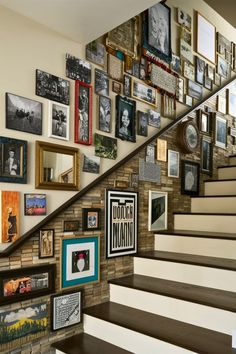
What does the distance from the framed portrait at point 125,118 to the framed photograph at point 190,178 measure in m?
0.74

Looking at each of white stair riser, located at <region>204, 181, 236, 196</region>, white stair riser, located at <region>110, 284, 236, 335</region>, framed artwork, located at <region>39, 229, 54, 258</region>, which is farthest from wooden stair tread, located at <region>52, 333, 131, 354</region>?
white stair riser, located at <region>204, 181, 236, 196</region>

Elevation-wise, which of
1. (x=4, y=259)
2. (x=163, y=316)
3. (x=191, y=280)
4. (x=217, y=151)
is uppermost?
(x=217, y=151)

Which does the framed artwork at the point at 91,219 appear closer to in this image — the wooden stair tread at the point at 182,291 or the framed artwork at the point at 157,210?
the wooden stair tread at the point at 182,291

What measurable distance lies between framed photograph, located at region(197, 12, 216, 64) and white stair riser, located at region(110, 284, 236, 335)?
259 cm

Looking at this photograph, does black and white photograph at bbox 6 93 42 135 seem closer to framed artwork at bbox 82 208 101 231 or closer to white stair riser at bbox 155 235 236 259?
framed artwork at bbox 82 208 101 231

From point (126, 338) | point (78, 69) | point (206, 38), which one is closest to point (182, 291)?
point (126, 338)

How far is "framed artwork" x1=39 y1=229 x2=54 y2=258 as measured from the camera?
6.29 feet

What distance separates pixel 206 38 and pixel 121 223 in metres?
2.41

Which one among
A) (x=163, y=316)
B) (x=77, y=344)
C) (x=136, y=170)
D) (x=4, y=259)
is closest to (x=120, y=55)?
(x=136, y=170)

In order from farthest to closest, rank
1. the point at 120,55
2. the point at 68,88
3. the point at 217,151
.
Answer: the point at 217,151, the point at 120,55, the point at 68,88

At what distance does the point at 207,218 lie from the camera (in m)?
2.68

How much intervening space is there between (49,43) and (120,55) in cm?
65

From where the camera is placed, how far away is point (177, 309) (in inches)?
75.9

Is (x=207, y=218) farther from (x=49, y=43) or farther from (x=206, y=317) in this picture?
(x=49, y=43)
